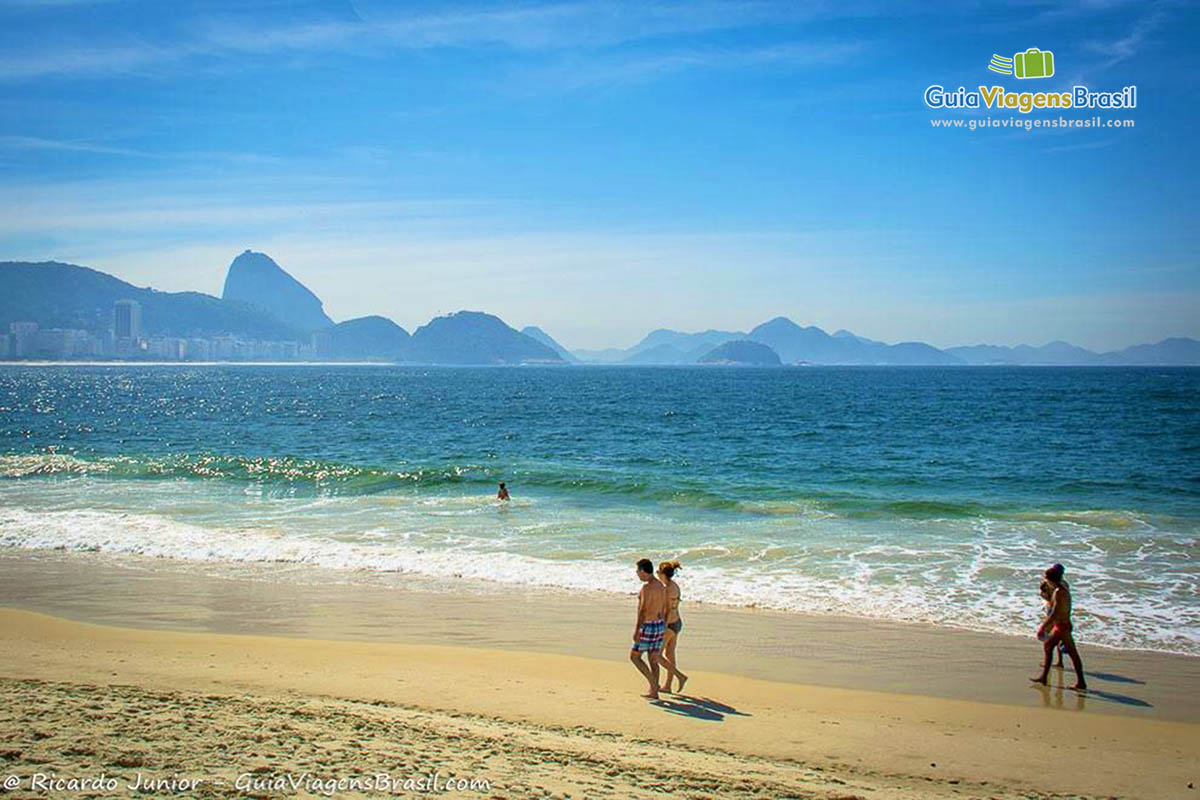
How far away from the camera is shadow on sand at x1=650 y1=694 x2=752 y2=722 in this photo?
8.97 meters

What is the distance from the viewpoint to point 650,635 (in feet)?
31.2

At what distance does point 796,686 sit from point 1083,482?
23987mm

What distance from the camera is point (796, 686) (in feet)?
33.3

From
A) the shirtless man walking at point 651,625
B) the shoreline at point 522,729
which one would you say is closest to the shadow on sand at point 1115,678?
the shoreline at point 522,729

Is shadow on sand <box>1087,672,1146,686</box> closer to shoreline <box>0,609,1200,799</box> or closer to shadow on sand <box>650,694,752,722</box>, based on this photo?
shoreline <box>0,609,1200,799</box>

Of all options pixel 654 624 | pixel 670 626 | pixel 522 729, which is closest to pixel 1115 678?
pixel 670 626

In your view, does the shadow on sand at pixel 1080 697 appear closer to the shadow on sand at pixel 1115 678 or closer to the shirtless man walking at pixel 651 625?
the shadow on sand at pixel 1115 678

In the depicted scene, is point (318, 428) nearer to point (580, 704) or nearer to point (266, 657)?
point (266, 657)

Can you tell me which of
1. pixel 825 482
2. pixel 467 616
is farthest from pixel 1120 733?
pixel 825 482

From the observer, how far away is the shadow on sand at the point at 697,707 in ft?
29.4

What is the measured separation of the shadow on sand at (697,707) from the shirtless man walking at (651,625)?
8.4 inches

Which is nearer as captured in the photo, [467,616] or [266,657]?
[266,657]

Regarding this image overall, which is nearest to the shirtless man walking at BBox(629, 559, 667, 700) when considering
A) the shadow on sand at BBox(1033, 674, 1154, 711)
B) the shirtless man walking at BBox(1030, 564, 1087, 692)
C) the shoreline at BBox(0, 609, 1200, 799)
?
the shoreline at BBox(0, 609, 1200, 799)

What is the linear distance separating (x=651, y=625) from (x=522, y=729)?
6.79 feet
